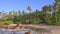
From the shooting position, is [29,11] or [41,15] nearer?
[41,15]

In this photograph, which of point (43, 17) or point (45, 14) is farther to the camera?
point (45, 14)

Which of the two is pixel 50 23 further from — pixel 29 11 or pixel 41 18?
pixel 29 11

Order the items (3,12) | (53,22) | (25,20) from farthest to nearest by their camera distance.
A: (3,12)
(25,20)
(53,22)

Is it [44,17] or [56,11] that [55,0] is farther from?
[44,17]

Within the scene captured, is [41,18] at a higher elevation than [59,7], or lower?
lower

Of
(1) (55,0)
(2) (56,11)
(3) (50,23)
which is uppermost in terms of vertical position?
(1) (55,0)

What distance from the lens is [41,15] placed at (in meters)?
35.7

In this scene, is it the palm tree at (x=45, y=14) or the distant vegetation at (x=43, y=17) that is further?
the palm tree at (x=45, y=14)

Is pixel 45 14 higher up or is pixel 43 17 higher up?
pixel 45 14

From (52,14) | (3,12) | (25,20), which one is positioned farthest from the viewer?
(3,12)

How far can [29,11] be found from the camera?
42.5 metres

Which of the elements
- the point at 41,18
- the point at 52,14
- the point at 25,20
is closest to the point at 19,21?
the point at 25,20

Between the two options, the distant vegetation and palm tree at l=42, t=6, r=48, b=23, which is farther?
palm tree at l=42, t=6, r=48, b=23

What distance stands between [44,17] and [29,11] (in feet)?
27.6
